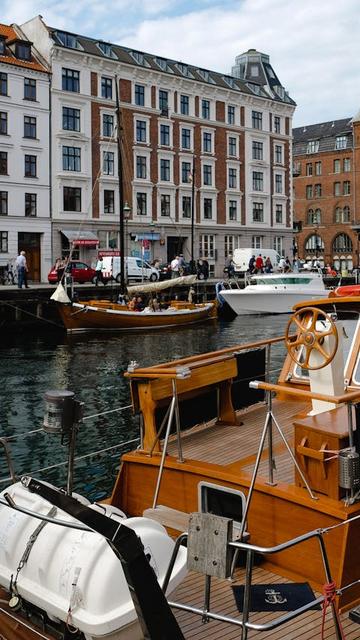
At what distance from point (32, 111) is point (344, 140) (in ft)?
170

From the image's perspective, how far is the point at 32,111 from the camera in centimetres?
4997

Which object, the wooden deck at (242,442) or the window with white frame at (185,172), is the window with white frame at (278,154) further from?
the wooden deck at (242,442)

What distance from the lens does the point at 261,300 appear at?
44062 millimetres

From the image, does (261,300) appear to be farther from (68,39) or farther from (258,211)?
(68,39)

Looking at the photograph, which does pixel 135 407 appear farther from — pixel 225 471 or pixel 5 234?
pixel 5 234

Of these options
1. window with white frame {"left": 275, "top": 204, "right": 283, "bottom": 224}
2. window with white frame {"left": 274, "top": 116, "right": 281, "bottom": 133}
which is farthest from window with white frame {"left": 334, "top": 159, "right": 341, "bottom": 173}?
window with white frame {"left": 275, "top": 204, "right": 283, "bottom": 224}

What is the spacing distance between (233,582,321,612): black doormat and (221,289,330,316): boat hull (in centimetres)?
3774

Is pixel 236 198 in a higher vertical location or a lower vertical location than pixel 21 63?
lower

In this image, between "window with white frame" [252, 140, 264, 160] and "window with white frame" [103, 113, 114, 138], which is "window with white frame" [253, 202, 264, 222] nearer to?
"window with white frame" [252, 140, 264, 160]

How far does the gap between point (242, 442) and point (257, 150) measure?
62576mm

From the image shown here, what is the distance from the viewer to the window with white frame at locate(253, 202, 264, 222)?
219 ft

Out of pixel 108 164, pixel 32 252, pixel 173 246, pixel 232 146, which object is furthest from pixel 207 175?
pixel 32 252

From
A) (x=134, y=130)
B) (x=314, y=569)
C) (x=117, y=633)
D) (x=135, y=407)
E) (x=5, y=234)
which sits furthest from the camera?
(x=134, y=130)

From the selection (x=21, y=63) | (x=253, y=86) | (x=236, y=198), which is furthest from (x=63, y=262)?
(x=253, y=86)
